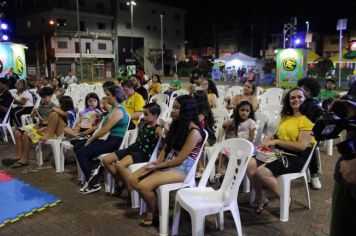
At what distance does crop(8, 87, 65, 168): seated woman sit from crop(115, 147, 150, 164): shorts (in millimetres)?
1640

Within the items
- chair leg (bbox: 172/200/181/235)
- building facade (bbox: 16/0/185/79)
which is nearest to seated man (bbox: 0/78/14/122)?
chair leg (bbox: 172/200/181/235)

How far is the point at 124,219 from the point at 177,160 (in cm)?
91

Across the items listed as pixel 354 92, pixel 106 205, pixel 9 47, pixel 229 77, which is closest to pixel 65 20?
pixel 229 77

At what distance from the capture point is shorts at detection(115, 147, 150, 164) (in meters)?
3.76

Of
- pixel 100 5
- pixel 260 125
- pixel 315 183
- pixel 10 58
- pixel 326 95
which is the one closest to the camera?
pixel 315 183

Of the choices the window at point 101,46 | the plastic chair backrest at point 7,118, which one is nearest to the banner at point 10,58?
the plastic chair backrest at point 7,118

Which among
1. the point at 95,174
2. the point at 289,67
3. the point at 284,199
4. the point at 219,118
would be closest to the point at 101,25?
the point at 289,67

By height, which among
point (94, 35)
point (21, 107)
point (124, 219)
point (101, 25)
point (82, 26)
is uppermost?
point (101, 25)

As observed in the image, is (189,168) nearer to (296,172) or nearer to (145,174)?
(145,174)

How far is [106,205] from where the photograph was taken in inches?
148

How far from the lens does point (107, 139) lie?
4180 mm

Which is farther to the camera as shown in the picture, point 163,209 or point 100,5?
point 100,5

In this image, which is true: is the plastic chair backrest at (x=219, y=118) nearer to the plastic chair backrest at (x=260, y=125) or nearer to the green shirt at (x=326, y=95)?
the plastic chair backrest at (x=260, y=125)

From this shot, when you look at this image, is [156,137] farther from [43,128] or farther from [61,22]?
[61,22]
